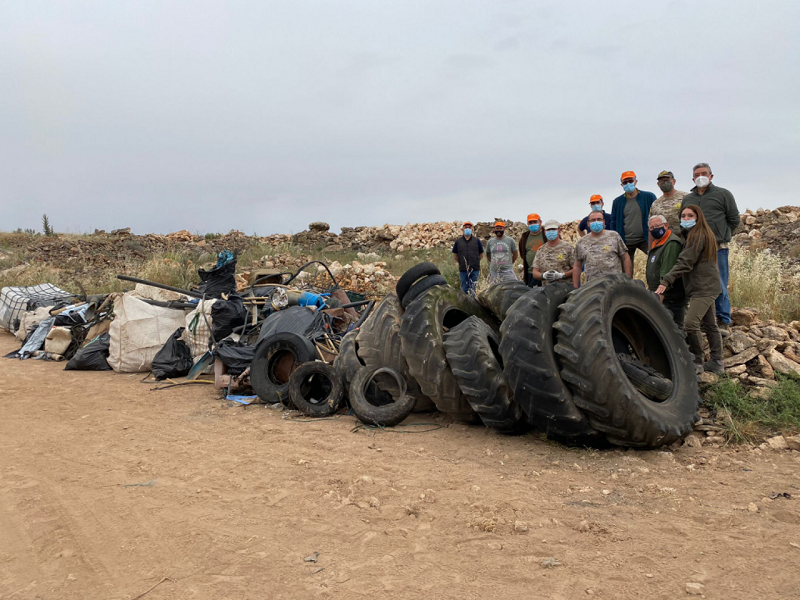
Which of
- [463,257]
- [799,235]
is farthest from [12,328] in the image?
[799,235]

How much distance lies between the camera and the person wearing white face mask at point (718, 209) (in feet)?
21.0

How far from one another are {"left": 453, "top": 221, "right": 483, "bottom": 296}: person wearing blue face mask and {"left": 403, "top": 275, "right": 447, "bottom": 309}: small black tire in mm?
4782

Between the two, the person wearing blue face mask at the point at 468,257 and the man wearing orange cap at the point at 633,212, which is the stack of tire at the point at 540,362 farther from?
the person wearing blue face mask at the point at 468,257

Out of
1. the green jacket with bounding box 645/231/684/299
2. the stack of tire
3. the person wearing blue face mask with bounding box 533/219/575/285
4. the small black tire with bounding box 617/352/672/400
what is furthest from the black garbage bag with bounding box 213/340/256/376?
the green jacket with bounding box 645/231/684/299

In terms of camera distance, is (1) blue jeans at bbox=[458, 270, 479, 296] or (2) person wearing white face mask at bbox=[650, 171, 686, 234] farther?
(1) blue jeans at bbox=[458, 270, 479, 296]

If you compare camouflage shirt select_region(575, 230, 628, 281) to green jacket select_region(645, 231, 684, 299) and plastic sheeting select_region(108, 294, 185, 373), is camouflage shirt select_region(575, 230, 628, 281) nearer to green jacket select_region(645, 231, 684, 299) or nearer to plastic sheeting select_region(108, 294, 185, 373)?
green jacket select_region(645, 231, 684, 299)

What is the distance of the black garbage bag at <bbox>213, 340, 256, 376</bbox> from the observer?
7.67 metres

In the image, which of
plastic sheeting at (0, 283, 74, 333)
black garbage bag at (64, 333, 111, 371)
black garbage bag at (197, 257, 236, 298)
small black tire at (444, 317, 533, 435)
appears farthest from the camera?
plastic sheeting at (0, 283, 74, 333)

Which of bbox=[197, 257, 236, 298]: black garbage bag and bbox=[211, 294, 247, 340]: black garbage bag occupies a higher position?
bbox=[197, 257, 236, 298]: black garbage bag

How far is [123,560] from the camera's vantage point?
3004 mm

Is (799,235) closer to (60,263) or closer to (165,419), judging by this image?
(165,419)

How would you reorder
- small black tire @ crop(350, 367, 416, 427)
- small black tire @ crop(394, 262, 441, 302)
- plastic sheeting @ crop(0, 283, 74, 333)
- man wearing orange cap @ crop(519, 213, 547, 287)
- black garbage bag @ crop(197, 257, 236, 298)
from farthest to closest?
1. plastic sheeting @ crop(0, 283, 74, 333)
2. black garbage bag @ crop(197, 257, 236, 298)
3. man wearing orange cap @ crop(519, 213, 547, 287)
4. small black tire @ crop(394, 262, 441, 302)
5. small black tire @ crop(350, 367, 416, 427)

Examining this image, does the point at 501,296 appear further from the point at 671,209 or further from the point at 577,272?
the point at 671,209

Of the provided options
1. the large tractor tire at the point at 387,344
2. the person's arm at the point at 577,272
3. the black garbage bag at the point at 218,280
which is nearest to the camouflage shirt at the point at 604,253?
the person's arm at the point at 577,272
